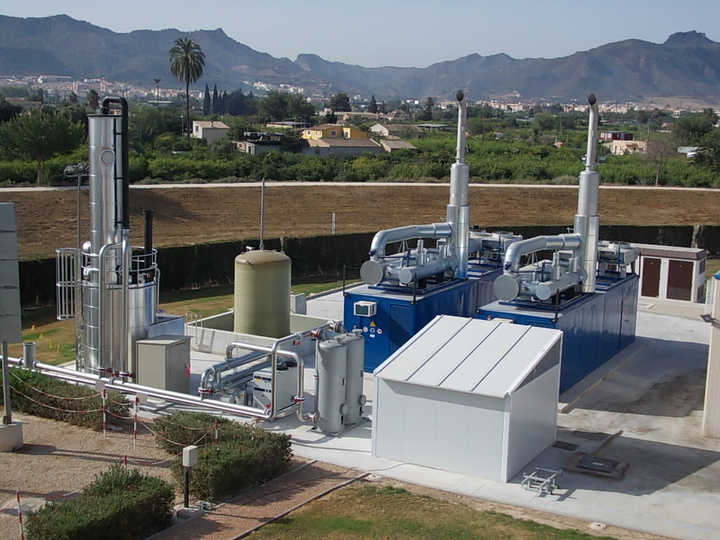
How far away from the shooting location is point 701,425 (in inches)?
766

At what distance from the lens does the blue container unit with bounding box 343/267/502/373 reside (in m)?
22.0

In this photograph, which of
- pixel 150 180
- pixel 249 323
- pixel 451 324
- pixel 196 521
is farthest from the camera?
pixel 150 180

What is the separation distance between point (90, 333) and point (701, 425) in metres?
14.1

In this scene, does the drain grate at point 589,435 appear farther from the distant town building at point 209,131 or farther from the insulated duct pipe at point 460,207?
the distant town building at point 209,131

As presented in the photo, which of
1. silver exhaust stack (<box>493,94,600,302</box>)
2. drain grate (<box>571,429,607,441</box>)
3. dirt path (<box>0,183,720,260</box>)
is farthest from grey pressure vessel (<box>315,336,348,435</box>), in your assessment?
dirt path (<box>0,183,720,260</box>)

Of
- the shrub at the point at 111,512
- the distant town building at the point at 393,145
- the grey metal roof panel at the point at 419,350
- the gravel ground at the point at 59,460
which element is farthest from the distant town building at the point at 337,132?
the shrub at the point at 111,512

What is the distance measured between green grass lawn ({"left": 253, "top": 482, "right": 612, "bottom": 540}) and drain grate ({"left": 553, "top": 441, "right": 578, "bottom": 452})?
13.1 feet

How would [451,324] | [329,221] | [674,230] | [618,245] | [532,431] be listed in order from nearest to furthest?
[532,431] → [451,324] → [618,245] → [674,230] → [329,221]

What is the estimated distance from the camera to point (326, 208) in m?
50.7

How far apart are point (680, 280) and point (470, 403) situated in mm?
20464

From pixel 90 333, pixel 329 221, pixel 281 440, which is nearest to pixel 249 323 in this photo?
pixel 90 333

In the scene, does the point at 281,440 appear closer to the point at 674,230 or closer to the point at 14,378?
the point at 14,378

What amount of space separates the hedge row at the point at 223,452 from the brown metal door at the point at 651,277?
72.8ft

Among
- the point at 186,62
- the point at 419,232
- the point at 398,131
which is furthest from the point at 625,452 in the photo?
the point at 398,131
